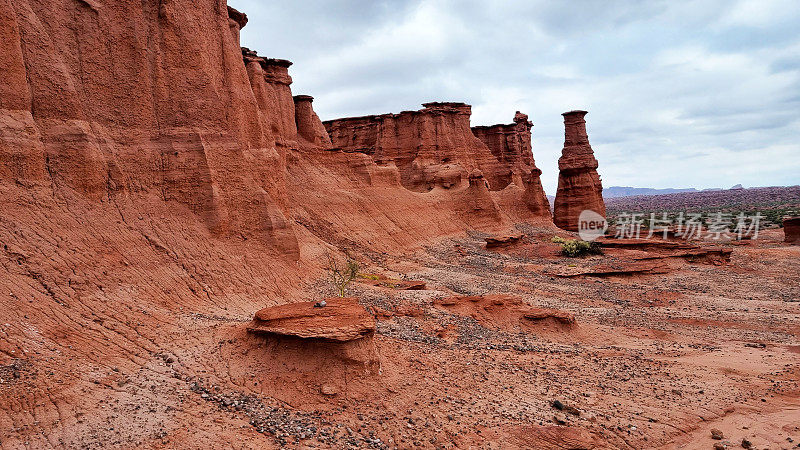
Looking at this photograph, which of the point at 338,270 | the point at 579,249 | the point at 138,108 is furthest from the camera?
the point at 579,249

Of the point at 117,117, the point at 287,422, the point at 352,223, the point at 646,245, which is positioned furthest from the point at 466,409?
the point at 646,245

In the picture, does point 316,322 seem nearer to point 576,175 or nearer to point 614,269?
point 614,269

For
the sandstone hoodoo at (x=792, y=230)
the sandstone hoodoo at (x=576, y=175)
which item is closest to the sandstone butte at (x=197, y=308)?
the sandstone hoodoo at (x=792, y=230)

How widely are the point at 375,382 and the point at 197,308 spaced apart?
4637 mm

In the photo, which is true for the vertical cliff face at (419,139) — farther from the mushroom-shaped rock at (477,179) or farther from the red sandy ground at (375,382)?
the red sandy ground at (375,382)

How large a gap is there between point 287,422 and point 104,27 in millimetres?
10527

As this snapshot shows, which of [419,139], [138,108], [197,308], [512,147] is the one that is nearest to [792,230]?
[512,147]

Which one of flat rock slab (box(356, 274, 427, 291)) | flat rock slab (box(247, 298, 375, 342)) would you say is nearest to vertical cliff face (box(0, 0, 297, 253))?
flat rock slab (box(356, 274, 427, 291))

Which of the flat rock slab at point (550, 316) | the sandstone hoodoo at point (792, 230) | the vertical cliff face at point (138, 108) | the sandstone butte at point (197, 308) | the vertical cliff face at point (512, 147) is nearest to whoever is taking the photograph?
the sandstone butte at point (197, 308)

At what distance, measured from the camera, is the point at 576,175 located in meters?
46.0

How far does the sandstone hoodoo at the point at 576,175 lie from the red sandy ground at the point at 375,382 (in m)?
33.2

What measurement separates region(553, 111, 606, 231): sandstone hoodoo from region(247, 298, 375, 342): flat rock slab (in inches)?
1616

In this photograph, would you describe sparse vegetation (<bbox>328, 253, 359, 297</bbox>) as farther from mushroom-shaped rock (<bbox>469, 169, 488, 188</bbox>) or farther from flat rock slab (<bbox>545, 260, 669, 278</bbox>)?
mushroom-shaped rock (<bbox>469, 169, 488, 188</bbox>)

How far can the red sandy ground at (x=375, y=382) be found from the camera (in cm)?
662
